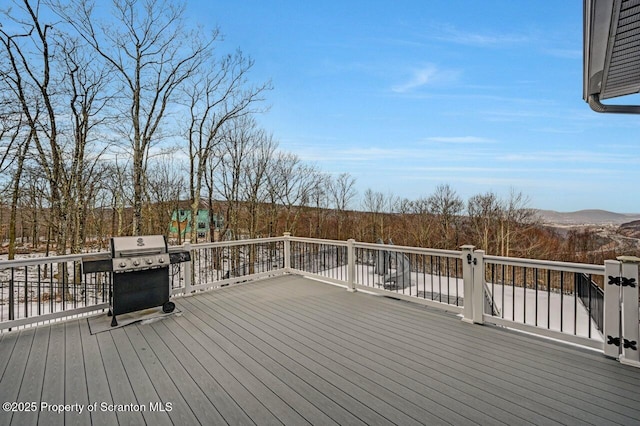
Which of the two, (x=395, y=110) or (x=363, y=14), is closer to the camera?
(x=363, y=14)

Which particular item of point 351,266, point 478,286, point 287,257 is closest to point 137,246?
point 287,257

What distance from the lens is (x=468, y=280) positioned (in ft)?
11.8

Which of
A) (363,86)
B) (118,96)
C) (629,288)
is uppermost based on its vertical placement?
(363,86)

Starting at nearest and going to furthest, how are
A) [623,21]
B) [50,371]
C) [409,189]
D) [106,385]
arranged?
1. [623,21]
2. [106,385]
3. [50,371]
4. [409,189]

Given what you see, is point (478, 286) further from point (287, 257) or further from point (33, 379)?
point (33, 379)

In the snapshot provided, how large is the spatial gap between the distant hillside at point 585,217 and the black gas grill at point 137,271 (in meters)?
19.8

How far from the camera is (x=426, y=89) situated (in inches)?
384

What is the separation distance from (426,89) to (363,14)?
3.58 meters

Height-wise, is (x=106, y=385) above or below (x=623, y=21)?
below

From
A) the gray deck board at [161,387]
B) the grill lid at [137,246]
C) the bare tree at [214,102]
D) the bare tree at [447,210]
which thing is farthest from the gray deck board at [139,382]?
the bare tree at [447,210]

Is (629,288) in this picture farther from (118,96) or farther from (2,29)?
(2,29)

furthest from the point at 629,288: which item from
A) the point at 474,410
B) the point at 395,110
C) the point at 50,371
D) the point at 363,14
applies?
the point at 395,110

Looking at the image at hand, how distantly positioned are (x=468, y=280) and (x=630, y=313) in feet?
4.51

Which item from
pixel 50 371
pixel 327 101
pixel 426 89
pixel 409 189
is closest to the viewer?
pixel 50 371
